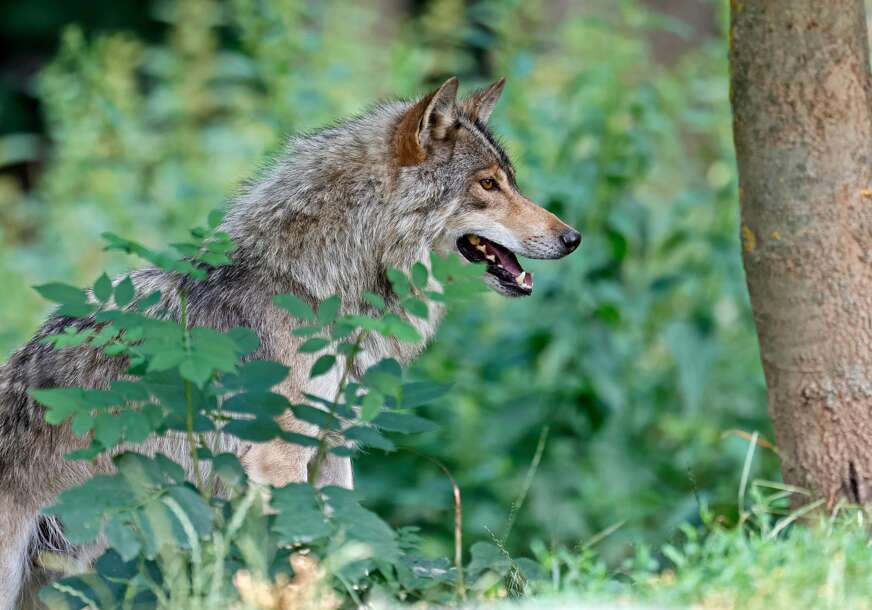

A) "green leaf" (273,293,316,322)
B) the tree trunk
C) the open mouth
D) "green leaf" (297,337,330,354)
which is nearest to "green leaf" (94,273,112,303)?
"green leaf" (273,293,316,322)

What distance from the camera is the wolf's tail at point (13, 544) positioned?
415 centimetres

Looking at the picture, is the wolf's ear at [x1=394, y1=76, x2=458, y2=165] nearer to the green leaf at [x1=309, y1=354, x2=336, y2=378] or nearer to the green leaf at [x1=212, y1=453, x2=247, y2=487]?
the green leaf at [x1=309, y1=354, x2=336, y2=378]

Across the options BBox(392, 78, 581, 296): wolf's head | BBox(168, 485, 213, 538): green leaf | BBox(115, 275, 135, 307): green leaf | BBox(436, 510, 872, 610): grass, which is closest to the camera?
BBox(436, 510, 872, 610): grass

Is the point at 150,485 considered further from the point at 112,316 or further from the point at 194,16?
the point at 194,16

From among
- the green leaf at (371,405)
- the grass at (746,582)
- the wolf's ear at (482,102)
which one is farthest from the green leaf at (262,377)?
the wolf's ear at (482,102)

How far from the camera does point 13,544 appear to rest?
417 cm

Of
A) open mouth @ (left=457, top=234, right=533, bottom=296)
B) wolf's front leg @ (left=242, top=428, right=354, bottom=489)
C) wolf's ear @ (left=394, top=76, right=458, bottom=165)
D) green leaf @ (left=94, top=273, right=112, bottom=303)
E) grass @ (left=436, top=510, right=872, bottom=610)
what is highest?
wolf's ear @ (left=394, top=76, right=458, bottom=165)

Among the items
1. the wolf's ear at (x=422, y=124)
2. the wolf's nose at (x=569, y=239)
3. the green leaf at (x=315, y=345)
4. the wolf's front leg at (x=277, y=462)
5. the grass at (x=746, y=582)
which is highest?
the wolf's ear at (x=422, y=124)

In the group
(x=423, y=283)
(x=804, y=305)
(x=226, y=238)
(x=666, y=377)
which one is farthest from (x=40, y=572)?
(x=666, y=377)

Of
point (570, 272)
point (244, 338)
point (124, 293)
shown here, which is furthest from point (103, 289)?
point (570, 272)

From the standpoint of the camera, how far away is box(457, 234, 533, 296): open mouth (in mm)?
4711

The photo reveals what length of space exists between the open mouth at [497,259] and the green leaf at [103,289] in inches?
64.1

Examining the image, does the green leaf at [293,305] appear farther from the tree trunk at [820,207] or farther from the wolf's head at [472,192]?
the tree trunk at [820,207]

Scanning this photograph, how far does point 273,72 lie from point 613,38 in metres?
2.04
